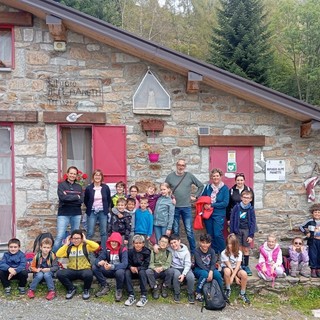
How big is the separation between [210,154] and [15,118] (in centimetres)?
359

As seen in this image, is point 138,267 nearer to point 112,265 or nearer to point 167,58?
point 112,265

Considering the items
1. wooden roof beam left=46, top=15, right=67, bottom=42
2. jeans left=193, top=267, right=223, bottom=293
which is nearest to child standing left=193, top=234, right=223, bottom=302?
jeans left=193, top=267, right=223, bottom=293

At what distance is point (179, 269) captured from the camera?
5.53 m

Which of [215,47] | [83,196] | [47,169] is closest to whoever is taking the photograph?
[83,196]

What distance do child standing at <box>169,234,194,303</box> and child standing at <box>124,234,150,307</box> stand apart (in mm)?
398

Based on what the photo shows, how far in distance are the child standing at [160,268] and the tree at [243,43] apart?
38.1 feet

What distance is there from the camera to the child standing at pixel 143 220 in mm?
6000

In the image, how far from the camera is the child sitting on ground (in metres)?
5.72

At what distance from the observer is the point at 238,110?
694cm

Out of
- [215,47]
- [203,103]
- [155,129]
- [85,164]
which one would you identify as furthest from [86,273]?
[215,47]

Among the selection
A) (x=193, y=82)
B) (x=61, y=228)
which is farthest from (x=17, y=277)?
(x=193, y=82)

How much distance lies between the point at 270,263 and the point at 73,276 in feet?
9.99

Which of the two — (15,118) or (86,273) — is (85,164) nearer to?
(15,118)

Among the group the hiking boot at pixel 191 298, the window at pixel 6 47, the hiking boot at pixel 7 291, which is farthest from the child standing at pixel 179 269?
the window at pixel 6 47
